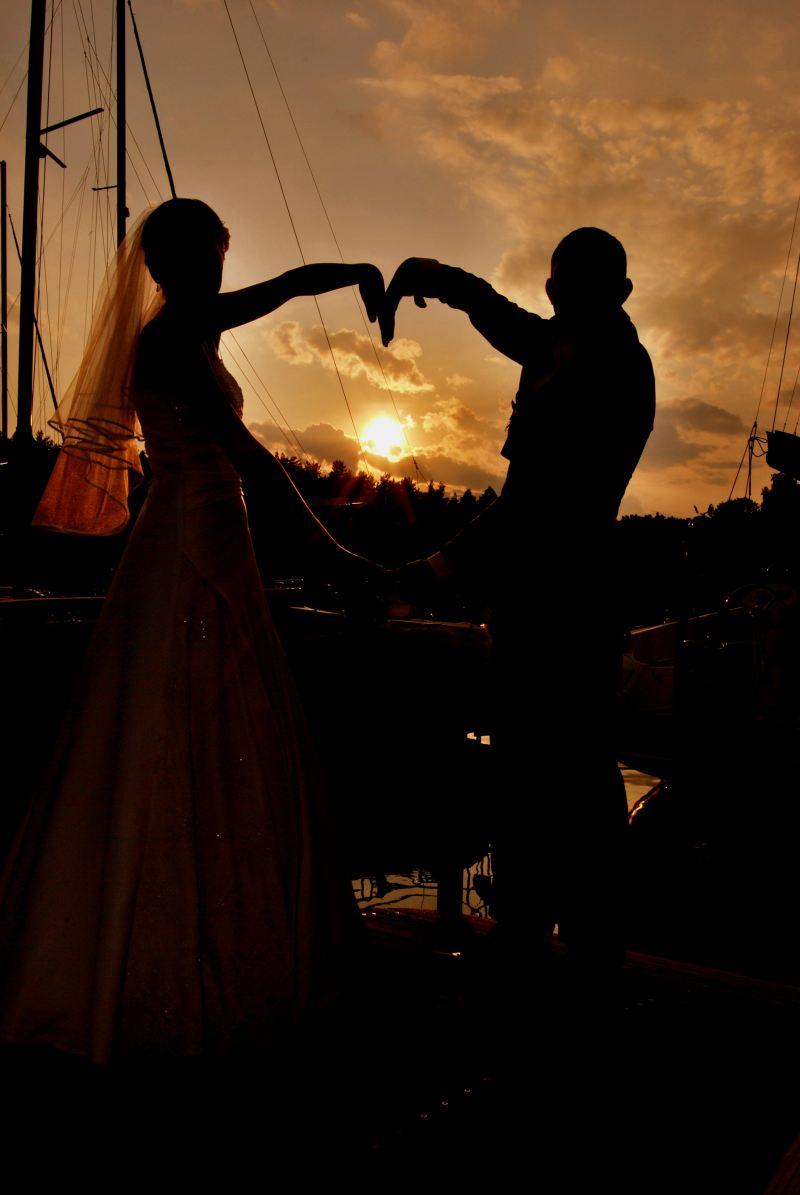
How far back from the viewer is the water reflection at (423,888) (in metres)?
3.60

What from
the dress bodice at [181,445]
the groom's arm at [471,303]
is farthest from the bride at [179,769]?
the groom's arm at [471,303]

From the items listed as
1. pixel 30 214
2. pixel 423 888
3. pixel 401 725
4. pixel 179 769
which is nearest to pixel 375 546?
pixel 401 725

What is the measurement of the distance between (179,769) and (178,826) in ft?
0.44

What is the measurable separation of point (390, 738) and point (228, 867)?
3.28 feet

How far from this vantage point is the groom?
2.16 meters

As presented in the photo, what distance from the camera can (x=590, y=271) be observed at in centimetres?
222

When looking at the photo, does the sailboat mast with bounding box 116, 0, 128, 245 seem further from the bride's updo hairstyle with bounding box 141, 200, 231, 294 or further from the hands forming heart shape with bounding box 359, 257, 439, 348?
the bride's updo hairstyle with bounding box 141, 200, 231, 294

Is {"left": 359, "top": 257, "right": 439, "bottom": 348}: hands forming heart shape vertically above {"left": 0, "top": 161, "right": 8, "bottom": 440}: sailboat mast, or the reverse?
{"left": 0, "top": 161, "right": 8, "bottom": 440}: sailboat mast

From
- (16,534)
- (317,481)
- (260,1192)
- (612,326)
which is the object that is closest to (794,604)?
(612,326)

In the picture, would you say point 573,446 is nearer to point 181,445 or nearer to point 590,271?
point 590,271

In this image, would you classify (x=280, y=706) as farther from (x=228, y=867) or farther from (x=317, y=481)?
(x=317, y=481)

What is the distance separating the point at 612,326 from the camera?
219cm

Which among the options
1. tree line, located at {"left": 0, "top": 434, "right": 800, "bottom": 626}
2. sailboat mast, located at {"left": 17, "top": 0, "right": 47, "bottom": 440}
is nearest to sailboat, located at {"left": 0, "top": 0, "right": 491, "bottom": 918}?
tree line, located at {"left": 0, "top": 434, "right": 800, "bottom": 626}

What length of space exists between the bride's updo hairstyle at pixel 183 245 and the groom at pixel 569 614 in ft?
3.16
